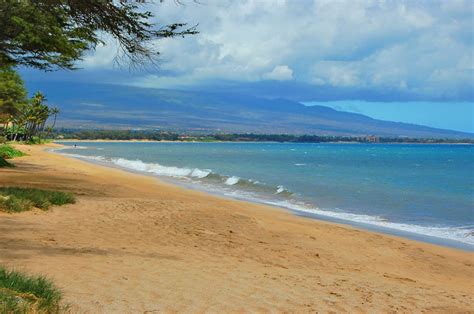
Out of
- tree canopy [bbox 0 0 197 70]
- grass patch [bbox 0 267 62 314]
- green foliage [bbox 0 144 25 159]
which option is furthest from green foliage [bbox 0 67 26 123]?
grass patch [bbox 0 267 62 314]

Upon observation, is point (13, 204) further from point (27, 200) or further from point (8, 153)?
point (8, 153)

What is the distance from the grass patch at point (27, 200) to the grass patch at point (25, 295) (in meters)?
6.66

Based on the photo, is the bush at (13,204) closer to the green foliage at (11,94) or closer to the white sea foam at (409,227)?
the white sea foam at (409,227)

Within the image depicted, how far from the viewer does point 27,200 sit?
496 inches

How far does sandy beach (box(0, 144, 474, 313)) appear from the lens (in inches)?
266

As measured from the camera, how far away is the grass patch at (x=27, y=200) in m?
12.0

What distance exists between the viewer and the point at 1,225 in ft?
33.7

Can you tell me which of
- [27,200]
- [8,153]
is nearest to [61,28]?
[27,200]

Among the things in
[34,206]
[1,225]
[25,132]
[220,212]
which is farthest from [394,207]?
[25,132]

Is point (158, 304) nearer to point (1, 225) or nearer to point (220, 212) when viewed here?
point (1, 225)

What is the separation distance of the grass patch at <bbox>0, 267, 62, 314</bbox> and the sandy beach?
408mm

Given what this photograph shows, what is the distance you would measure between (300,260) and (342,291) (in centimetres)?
247

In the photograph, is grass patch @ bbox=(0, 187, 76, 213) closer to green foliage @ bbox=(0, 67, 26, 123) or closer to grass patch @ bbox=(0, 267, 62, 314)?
grass patch @ bbox=(0, 267, 62, 314)

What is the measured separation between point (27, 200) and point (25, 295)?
810 cm
